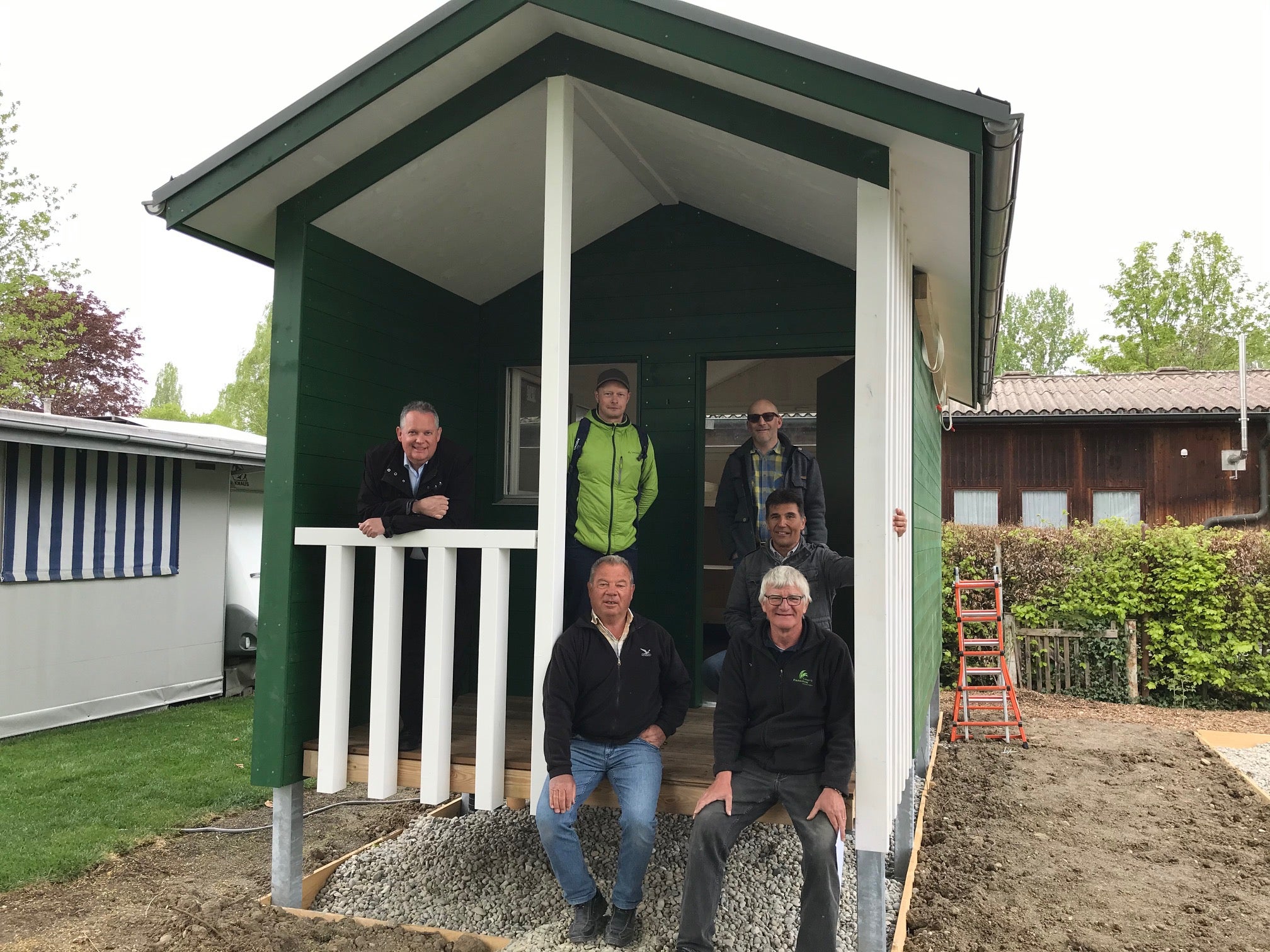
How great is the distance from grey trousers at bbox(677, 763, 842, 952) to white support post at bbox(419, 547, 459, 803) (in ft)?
3.28

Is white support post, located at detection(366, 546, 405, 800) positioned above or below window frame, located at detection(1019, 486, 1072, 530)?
below

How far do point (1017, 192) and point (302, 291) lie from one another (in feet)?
8.80

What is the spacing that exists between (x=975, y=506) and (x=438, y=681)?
12085mm

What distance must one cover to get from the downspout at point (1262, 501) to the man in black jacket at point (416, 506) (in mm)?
13375

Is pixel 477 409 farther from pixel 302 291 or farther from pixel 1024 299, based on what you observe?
pixel 1024 299

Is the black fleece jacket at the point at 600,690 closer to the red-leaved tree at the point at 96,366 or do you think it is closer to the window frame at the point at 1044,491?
the window frame at the point at 1044,491

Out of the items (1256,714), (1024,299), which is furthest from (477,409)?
(1024,299)

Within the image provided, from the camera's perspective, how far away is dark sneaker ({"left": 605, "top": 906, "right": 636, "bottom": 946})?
3324 mm

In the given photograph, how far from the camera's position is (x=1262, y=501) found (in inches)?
540

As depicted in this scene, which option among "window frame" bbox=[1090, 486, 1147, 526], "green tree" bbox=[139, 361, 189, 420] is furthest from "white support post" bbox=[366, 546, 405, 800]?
"green tree" bbox=[139, 361, 189, 420]

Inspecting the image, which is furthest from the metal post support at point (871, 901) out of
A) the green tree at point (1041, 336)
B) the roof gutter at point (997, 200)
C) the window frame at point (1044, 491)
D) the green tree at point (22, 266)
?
the green tree at point (1041, 336)

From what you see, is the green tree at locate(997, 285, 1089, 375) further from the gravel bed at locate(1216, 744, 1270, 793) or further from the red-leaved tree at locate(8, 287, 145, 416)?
the gravel bed at locate(1216, 744, 1270, 793)

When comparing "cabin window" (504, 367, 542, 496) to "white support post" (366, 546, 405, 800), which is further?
"cabin window" (504, 367, 542, 496)

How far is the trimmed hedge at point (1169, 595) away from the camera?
904cm
